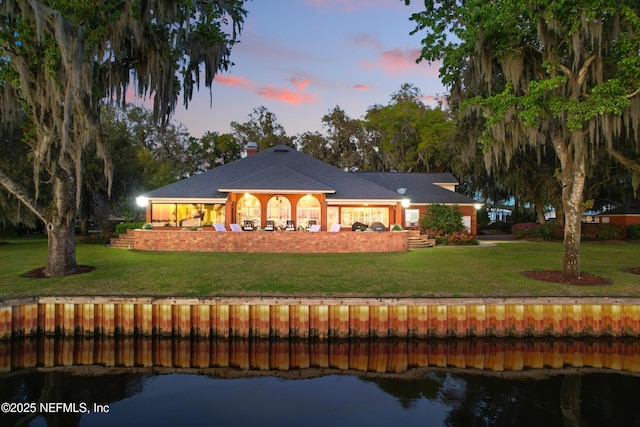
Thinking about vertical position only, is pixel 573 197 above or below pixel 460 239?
above

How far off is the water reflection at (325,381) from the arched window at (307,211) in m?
15.0

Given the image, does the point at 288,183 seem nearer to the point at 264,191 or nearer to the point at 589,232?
the point at 264,191

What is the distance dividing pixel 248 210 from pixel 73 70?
45.8ft

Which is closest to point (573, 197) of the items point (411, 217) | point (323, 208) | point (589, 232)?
point (323, 208)

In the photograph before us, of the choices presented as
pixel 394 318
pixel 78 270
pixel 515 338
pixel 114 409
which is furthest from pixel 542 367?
pixel 78 270

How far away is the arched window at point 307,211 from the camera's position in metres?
23.3

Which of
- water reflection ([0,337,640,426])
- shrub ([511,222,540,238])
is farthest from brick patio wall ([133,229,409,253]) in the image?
shrub ([511,222,540,238])

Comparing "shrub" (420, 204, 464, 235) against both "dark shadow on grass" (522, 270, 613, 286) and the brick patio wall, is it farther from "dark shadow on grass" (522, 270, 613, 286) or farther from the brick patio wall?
"dark shadow on grass" (522, 270, 613, 286)

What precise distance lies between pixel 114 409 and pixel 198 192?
17045 mm

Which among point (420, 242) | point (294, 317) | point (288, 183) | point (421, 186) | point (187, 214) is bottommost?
point (294, 317)

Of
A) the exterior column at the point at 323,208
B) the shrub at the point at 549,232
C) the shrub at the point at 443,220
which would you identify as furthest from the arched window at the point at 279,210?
the shrub at the point at 549,232

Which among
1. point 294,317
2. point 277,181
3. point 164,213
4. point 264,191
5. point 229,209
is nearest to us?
point 294,317

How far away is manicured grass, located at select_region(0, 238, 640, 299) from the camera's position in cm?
965

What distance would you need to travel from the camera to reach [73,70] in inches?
392
